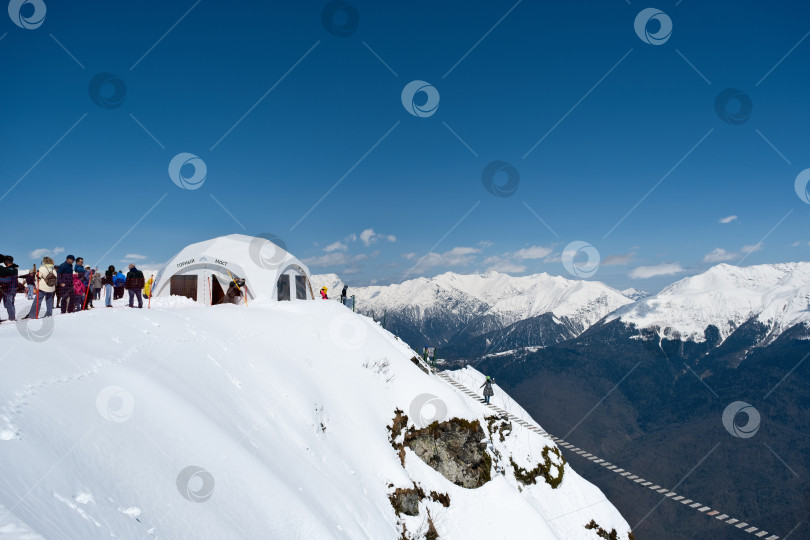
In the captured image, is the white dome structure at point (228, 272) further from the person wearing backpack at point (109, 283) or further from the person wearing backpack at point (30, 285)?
the person wearing backpack at point (30, 285)

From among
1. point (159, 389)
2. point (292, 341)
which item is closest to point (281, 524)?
point (159, 389)

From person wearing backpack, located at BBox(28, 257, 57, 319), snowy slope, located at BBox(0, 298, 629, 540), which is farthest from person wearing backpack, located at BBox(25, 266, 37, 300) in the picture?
person wearing backpack, located at BBox(28, 257, 57, 319)

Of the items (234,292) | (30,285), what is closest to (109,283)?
(234,292)

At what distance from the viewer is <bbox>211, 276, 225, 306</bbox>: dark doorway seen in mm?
31419

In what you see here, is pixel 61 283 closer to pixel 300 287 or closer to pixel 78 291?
pixel 78 291

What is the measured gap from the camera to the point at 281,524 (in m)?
10.8

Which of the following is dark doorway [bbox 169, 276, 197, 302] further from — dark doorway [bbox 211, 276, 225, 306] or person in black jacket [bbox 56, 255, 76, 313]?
person in black jacket [bbox 56, 255, 76, 313]

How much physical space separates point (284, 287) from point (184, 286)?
7125 millimetres

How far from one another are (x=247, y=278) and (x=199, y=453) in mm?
22792

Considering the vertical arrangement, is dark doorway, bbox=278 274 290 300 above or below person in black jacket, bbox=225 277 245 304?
above

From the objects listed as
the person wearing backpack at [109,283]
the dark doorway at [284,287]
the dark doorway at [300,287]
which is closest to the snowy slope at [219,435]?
the person wearing backpack at [109,283]

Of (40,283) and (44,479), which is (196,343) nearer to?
(40,283)

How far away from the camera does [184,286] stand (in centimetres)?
3128

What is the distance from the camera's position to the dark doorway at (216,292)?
1237 inches
